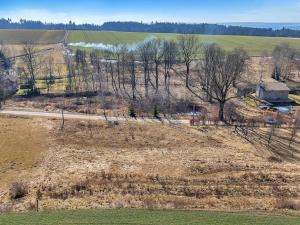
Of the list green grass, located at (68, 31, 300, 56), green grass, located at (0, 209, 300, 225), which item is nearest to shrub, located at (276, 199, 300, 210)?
green grass, located at (0, 209, 300, 225)

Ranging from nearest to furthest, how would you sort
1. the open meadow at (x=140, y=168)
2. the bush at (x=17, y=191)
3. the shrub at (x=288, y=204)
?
the shrub at (x=288, y=204)
the open meadow at (x=140, y=168)
the bush at (x=17, y=191)

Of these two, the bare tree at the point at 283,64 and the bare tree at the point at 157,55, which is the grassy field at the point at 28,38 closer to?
the bare tree at the point at 157,55

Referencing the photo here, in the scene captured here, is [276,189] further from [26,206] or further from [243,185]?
[26,206]

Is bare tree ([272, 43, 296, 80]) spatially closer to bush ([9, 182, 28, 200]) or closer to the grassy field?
bush ([9, 182, 28, 200])

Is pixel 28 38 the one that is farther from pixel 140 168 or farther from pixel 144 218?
pixel 144 218

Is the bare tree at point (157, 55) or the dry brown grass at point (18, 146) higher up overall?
the bare tree at point (157, 55)

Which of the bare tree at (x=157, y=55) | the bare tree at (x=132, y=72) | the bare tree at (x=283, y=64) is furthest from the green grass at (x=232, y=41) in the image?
the bare tree at (x=132, y=72)

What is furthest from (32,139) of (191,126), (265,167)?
(265,167)
